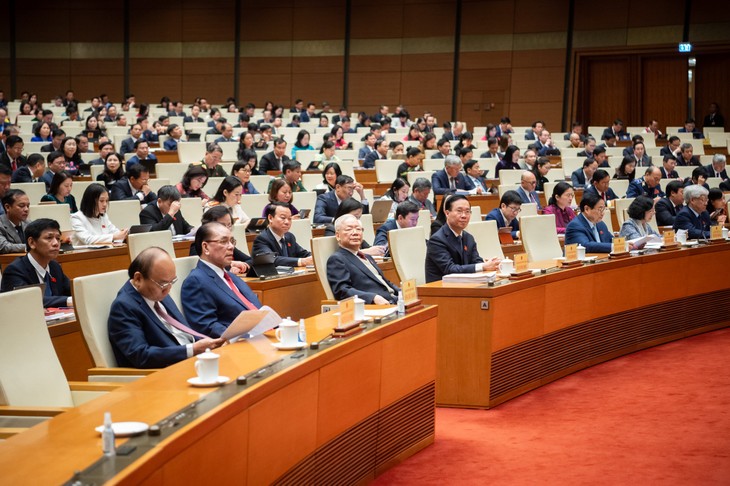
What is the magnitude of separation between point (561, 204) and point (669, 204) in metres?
1.29

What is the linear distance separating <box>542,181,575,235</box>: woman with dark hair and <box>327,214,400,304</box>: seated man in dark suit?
290 centimetres

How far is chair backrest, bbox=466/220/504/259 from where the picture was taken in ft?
20.0

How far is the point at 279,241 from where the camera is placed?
5.78m

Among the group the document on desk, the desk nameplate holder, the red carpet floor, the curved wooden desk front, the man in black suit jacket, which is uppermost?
the man in black suit jacket

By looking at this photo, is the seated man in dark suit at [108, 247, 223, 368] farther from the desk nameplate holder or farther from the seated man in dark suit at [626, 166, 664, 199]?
the seated man in dark suit at [626, 166, 664, 199]

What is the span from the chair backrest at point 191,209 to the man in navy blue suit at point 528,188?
307 cm

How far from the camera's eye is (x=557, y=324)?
17.7ft

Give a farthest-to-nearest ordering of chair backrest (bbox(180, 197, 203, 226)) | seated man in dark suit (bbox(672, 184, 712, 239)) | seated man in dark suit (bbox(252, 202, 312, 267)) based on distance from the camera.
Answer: seated man in dark suit (bbox(672, 184, 712, 239))
chair backrest (bbox(180, 197, 203, 226))
seated man in dark suit (bbox(252, 202, 312, 267))

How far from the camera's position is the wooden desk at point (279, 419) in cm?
208

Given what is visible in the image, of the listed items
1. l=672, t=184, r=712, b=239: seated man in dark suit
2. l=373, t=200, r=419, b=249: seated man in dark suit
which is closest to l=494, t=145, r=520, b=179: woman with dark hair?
l=672, t=184, r=712, b=239: seated man in dark suit

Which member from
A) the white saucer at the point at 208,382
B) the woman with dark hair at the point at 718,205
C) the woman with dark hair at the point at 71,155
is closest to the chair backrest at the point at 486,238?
the woman with dark hair at the point at 718,205

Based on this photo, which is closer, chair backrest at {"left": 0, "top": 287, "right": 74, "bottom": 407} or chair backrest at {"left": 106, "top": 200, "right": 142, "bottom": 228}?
chair backrest at {"left": 0, "top": 287, "right": 74, "bottom": 407}

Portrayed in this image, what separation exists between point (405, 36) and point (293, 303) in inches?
543

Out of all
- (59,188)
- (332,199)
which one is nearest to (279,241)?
(332,199)
